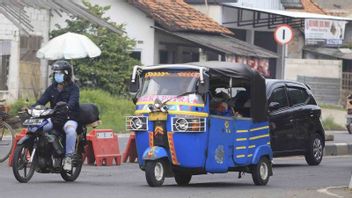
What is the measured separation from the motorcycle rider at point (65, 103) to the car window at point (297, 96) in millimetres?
6416

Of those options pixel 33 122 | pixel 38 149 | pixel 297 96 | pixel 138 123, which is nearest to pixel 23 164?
pixel 38 149

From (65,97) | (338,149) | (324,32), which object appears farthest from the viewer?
(324,32)

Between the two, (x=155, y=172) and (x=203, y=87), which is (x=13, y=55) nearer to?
(x=155, y=172)

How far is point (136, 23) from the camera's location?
36906 mm

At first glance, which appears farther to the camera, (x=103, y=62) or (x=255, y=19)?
(x=255, y=19)

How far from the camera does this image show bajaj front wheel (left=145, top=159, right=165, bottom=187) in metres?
14.3

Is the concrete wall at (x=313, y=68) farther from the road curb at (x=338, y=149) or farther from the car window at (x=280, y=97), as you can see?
the car window at (x=280, y=97)

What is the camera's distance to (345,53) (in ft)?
152

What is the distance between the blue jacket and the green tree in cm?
1785

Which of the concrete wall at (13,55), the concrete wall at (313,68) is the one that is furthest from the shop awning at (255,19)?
the concrete wall at (13,55)

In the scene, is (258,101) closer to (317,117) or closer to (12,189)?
(12,189)

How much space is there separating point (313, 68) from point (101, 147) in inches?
1004

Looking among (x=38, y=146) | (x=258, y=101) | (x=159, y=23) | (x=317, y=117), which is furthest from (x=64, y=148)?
(x=159, y=23)

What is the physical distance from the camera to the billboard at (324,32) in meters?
44.8
